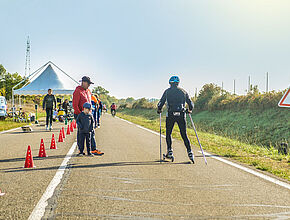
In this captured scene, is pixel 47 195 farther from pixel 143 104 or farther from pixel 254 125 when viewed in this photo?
pixel 143 104

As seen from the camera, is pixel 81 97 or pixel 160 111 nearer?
pixel 160 111

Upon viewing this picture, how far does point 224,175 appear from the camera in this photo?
19.0 ft

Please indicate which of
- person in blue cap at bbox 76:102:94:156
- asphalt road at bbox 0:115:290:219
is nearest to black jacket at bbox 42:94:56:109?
person in blue cap at bbox 76:102:94:156

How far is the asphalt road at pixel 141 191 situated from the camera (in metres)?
3.64

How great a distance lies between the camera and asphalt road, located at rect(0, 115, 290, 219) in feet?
12.0

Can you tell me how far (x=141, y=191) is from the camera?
15.0 feet

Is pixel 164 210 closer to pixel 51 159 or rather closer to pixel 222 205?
pixel 222 205

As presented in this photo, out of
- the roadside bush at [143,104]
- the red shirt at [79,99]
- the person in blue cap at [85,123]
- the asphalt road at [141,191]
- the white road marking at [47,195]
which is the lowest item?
the white road marking at [47,195]

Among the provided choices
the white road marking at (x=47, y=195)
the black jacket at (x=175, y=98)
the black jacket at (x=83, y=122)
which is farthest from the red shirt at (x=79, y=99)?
the black jacket at (x=175, y=98)

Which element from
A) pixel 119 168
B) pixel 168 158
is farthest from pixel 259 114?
pixel 119 168

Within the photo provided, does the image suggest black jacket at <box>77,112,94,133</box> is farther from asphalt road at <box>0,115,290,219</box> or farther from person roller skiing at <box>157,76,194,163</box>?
person roller skiing at <box>157,76,194,163</box>

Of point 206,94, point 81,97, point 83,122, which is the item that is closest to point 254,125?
point 206,94

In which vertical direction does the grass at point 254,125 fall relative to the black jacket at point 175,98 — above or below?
below

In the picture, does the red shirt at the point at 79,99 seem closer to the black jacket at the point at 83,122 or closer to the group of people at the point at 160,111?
the group of people at the point at 160,111
